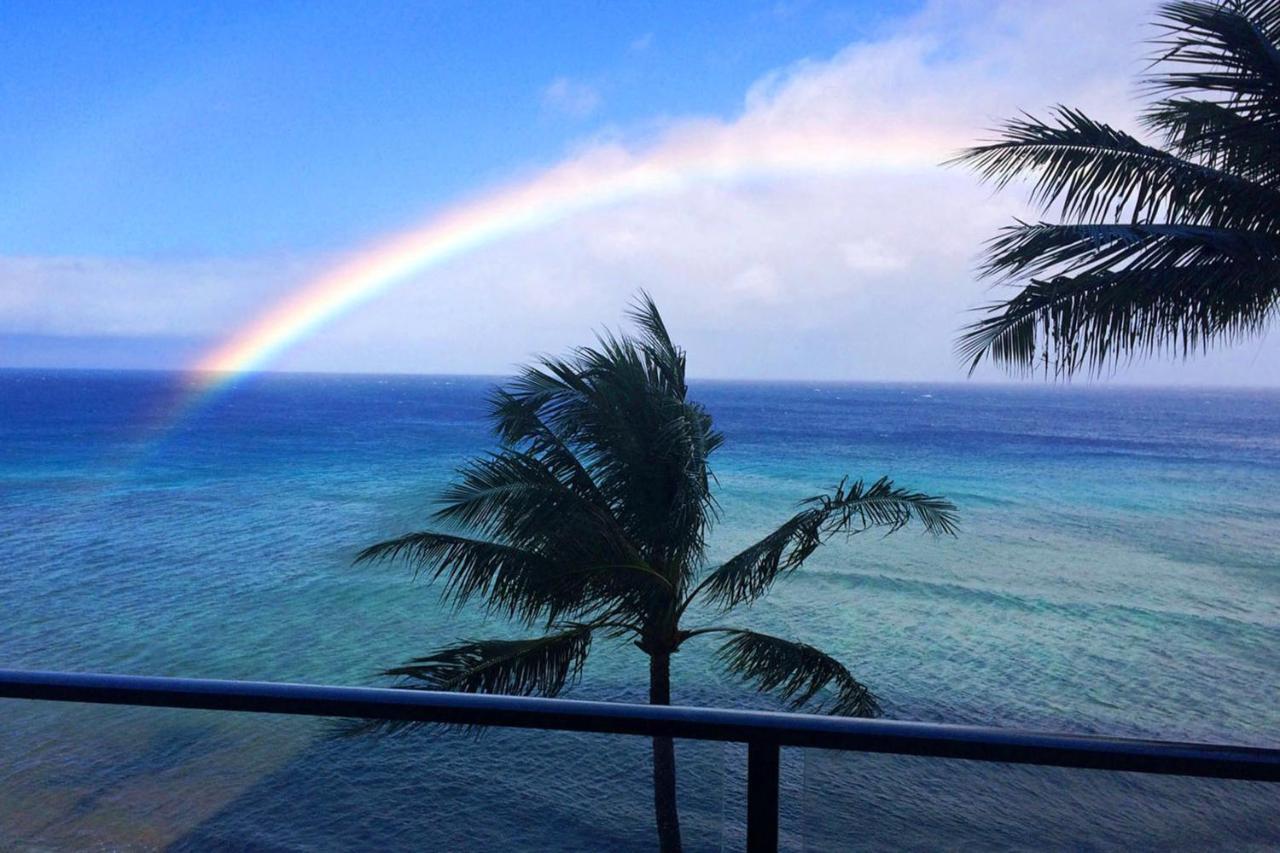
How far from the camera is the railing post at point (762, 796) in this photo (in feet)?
4.59

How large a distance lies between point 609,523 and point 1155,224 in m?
5.63

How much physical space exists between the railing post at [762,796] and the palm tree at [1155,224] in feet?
15.8

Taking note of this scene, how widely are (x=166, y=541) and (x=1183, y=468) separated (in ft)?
182

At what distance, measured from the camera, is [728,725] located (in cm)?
135

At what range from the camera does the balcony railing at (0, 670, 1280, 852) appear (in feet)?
4.21

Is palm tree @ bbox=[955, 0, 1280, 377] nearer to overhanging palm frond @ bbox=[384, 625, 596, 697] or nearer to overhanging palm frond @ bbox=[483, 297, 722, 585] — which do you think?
overhanging palm frond @ bbox=[483, 297, 722, 585]

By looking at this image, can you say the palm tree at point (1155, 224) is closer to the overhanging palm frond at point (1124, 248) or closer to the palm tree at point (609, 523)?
the overhanging palm frond at point (1124, 248)

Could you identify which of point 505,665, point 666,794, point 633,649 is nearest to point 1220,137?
point 666,794

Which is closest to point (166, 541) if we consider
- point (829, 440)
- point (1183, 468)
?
point (829, 440)

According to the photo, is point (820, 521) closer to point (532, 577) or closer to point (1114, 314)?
point (532, 577)

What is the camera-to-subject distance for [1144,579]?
32.2m

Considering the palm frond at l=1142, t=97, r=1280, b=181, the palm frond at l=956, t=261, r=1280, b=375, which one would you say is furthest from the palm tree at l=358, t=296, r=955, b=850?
the palm frond at l=1142, t=97, r=1280, b=181

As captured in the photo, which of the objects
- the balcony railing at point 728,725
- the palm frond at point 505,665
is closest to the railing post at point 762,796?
the balcony railing at point 728,725

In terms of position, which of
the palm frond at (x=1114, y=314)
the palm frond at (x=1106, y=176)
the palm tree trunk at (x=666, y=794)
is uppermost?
the palm frond at (x=1106, y=176)
